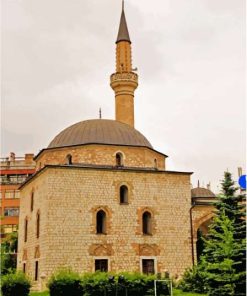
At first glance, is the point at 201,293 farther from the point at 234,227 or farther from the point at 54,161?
the point at 54,161

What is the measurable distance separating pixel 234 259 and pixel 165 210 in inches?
298

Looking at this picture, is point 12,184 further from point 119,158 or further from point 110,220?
point 110,220

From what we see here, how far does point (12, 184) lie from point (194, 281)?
1252 inches

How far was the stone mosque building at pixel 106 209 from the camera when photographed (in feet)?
73.7

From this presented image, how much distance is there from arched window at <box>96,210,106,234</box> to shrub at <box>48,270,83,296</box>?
15.6 ft

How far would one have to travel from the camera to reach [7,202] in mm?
48094

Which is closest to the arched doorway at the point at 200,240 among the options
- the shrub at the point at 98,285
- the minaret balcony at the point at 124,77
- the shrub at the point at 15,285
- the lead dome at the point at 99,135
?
the lead dome at the point at 99,135

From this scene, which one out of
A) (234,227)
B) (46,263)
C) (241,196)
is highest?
(241,196)

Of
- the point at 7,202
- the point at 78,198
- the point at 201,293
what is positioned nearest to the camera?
the point at 201,293

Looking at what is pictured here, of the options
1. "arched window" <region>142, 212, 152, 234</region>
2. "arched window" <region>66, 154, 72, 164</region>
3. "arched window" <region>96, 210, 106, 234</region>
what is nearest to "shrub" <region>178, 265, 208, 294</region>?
"arched window" <region>142, 212, 152, 234</region>

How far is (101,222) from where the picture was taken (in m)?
23.6

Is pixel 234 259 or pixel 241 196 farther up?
pixel 241 196

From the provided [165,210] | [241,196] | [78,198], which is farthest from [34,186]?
[241,196]

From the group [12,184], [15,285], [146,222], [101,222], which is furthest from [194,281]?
[12,184]
